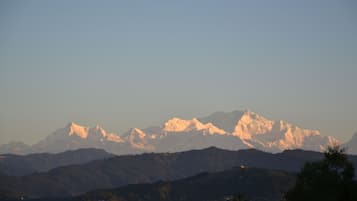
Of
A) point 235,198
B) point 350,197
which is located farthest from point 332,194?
point 235,198

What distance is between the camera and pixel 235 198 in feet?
652

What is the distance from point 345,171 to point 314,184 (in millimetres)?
6997

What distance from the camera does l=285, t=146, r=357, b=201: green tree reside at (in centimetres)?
17250

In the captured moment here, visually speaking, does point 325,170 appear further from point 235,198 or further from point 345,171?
point 235,198

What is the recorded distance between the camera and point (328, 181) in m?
176

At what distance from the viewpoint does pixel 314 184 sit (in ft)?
585

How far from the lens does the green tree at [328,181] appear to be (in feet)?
566

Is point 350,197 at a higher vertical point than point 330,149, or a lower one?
lower

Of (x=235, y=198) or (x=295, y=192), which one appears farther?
(x=235, y=198)

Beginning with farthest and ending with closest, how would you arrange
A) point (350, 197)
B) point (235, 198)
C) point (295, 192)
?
point (235, 198) < point (295, 192) < point (350, 197)

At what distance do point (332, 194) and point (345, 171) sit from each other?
27.2 ft

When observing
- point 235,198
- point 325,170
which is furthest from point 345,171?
point 235,198

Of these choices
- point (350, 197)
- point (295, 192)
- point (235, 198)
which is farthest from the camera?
point (235, 198)

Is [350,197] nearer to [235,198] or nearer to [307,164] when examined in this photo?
[307,164]
